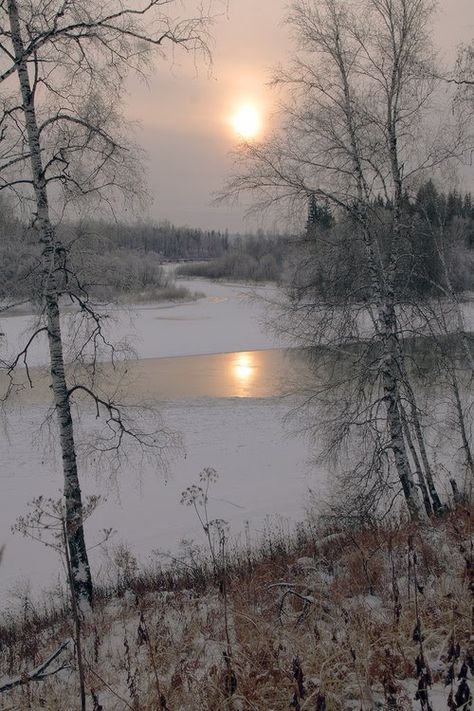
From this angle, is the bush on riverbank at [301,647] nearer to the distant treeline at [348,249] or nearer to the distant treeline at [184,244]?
the distant treeline at [348,249]

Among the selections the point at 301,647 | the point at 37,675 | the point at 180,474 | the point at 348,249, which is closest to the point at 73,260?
the point at 348,249

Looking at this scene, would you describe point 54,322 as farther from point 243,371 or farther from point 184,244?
point 184,244

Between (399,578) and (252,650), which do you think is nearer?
(252,650)

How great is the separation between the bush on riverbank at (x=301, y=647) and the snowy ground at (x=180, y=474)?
11.4 feet

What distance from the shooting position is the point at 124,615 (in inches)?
205

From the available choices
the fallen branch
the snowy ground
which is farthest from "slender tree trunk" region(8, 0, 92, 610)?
the fallen branch

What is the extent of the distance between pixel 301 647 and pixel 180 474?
40.6 ft

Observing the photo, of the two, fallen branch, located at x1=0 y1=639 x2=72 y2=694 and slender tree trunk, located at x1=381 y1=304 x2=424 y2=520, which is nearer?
fallen branch, located at x1=0 y1=639 x2=72 y2=694

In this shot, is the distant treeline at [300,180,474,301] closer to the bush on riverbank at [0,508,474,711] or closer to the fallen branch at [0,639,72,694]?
the bush on riverbank at [0,508,474,711]

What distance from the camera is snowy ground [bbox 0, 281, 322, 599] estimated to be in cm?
1103

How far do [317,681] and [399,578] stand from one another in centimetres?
223

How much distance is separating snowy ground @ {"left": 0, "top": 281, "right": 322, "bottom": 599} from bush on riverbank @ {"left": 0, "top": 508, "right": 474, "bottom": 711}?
3475 mm

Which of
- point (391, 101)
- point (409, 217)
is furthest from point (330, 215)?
point (391, 101)

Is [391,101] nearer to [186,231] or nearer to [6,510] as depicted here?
[6,510]
